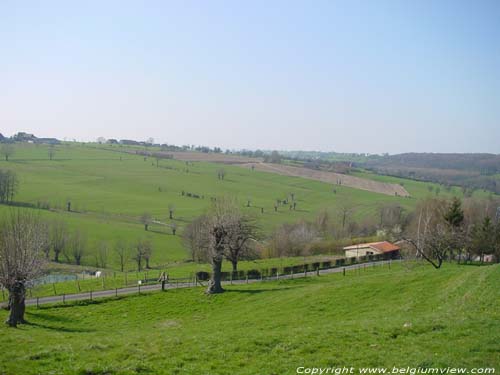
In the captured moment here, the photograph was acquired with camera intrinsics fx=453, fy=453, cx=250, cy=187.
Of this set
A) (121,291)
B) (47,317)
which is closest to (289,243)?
(121,291)

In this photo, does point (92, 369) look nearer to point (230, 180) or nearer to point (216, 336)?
point (216, 336)

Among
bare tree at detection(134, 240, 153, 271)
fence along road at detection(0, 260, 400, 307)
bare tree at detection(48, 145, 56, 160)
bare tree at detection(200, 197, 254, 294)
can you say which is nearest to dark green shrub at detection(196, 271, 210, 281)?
fence along road at detection(0, 260, 400, 307)

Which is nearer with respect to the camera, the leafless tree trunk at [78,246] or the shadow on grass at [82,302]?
the shadow on grass at [82,302]

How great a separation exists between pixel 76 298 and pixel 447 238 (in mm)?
34759

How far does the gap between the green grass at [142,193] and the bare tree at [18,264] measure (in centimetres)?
4118

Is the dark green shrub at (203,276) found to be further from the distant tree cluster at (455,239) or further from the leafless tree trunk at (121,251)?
the leafless tree trunk at (121,251)

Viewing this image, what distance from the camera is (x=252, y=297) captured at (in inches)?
1334

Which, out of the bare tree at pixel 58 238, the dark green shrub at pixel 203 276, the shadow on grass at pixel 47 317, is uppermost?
the shadow on grass at pixel 47 317

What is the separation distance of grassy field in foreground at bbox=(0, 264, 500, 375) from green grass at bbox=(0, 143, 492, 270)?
4358cm

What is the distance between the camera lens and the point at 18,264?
2773cm

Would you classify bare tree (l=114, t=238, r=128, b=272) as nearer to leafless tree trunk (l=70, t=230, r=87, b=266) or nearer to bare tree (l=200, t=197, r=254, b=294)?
leafless tree trunk (l=70, t=230, r=87, b=266)

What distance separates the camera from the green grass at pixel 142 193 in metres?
84.5

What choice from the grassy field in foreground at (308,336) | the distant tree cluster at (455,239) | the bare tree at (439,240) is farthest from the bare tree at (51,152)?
the grassy field in foreground at (308,336)

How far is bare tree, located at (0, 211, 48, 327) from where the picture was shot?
2700cm
